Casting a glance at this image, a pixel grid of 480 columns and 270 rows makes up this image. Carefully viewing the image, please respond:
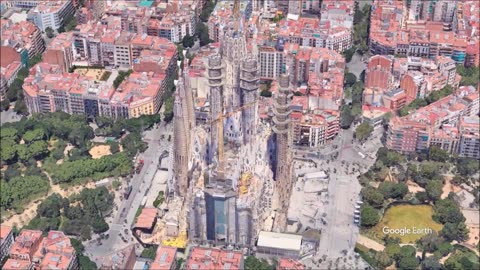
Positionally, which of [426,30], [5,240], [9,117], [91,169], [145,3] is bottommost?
[5,240]

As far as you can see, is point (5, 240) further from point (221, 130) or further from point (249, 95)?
point (249, 95)

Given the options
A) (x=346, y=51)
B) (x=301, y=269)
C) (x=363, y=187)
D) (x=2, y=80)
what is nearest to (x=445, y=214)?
(x=363, y=187)

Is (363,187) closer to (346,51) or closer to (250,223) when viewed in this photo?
(250,223)

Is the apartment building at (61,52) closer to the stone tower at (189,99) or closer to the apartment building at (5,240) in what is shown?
the stone tower at (189,99)

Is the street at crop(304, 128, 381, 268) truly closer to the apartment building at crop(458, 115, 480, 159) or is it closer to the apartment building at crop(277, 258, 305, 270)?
the apartment building at crop(277, 258, 305, 270)

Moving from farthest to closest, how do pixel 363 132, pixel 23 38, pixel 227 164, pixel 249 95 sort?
pixel 23 38 → pixel 363 132 → pixel 249 95 → pixel 227 164

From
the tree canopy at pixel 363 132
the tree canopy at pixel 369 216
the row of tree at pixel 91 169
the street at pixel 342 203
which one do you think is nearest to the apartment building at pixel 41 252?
the row of tree at pixel 91 169

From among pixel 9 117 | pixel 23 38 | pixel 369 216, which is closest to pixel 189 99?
pixel 369 216

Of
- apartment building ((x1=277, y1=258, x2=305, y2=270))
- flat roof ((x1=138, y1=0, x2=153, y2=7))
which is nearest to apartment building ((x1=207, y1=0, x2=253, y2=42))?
flat roof ((x1=138, y1=0, x2=153, y2=7))
